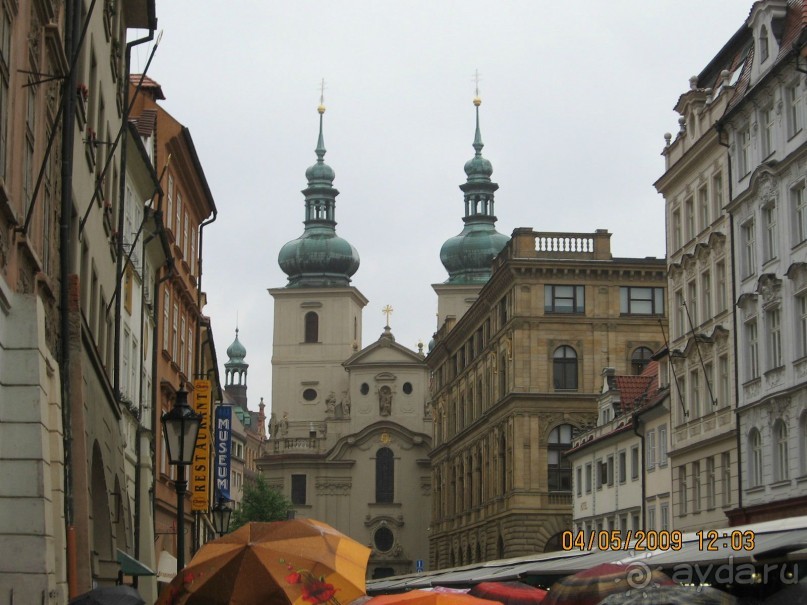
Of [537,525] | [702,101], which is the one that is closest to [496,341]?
[537,525]

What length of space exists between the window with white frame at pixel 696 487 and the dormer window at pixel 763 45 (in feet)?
38.8

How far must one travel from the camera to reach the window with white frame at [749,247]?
3875 cm

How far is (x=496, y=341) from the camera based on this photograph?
250ft

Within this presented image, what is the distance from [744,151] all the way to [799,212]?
4.58m

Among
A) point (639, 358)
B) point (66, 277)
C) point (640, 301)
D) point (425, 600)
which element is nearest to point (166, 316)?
point (66, 277)

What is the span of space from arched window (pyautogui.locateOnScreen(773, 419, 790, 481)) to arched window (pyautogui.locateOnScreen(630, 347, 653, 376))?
34.4m

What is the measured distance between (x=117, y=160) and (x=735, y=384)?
2092 cm

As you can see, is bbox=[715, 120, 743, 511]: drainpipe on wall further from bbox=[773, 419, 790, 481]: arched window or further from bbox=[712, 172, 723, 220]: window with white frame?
bbox=[773, 419, 790, 481]: arched window

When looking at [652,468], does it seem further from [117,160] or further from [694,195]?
[117,160]

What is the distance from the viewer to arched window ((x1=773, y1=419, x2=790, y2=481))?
3631cm

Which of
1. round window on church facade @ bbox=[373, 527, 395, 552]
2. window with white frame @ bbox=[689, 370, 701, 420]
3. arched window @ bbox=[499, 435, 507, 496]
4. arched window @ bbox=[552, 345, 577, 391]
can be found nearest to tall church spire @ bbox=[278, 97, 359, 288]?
round window on church facade @ bbox=[373, 527, 395, 552]

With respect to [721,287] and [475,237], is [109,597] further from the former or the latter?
[475,237]

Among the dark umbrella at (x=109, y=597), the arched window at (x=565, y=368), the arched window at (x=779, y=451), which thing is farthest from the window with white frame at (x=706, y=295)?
the dark umbrella at (x=109, y=597)

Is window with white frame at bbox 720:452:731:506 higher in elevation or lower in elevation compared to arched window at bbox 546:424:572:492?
lower
